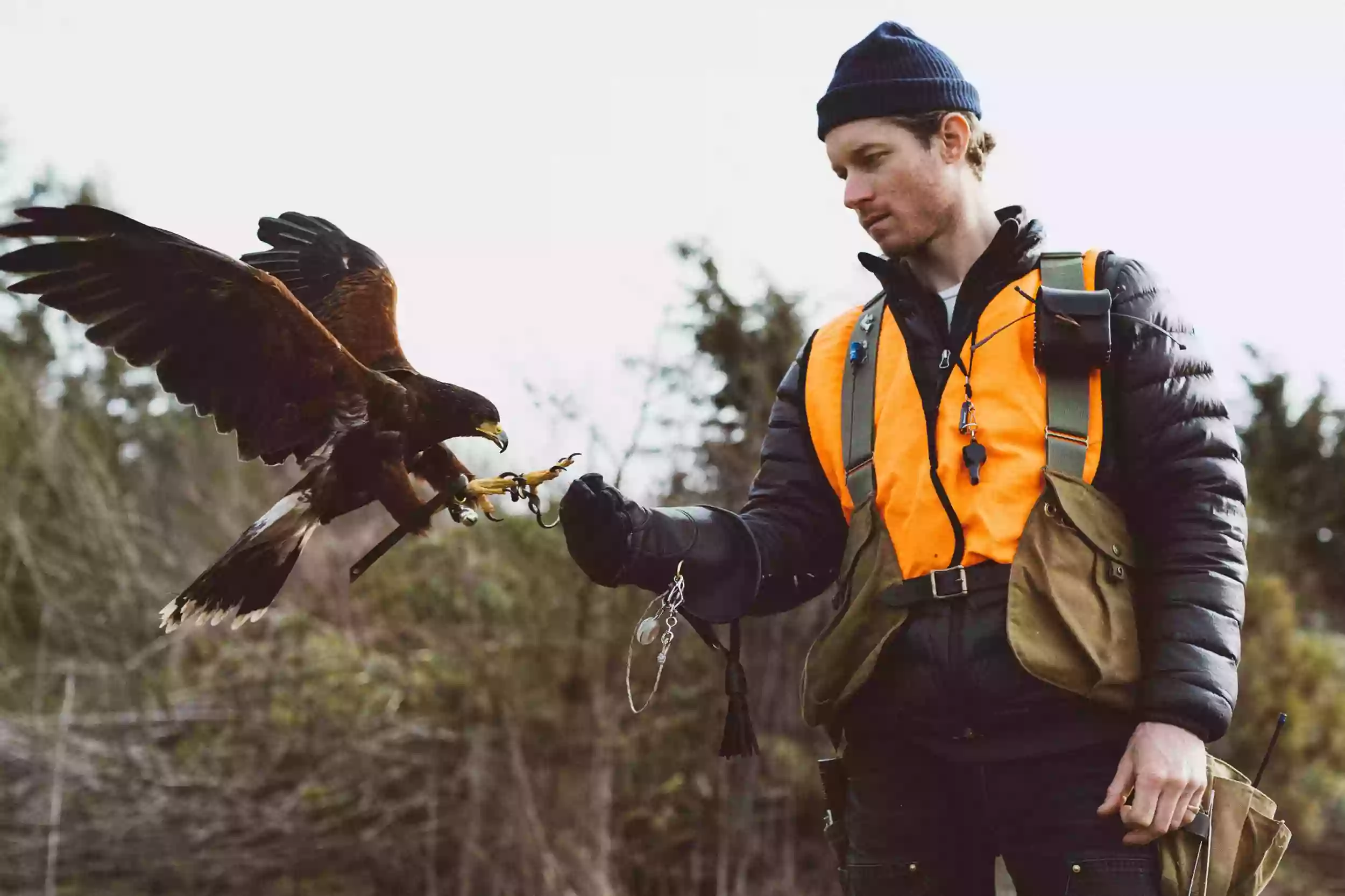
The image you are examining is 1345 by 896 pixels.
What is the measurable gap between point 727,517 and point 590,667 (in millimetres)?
4373

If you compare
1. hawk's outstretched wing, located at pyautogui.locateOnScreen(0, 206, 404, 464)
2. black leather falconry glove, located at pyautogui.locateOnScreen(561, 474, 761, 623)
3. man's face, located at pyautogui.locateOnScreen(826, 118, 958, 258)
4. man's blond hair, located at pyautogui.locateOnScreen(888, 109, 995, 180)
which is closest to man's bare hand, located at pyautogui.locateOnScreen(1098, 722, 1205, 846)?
black leather falconry glove, located at pyautogui.locateOnScreen(561, 474, 761, 623)

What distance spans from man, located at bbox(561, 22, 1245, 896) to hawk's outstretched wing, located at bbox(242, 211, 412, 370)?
0.51 meters

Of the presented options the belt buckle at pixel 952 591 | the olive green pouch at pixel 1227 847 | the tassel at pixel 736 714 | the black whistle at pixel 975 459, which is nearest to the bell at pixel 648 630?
the tassel at pixel 736 714

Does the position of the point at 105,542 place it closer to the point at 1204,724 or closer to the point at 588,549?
the point at 588,549

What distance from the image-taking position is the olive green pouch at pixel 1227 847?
5.63 feet

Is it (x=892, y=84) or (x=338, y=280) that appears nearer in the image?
(x=892, y=84)

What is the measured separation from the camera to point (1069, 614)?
171 centimetres

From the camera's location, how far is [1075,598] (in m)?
1.74

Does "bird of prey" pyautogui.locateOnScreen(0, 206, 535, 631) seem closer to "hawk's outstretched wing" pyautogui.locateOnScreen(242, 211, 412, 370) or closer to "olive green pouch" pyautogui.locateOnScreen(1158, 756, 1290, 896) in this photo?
"hawk's outstretched wing" pyautogui.locateOnScreen(242, 211, 412, 370)

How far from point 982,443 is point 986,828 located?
1.81 feet

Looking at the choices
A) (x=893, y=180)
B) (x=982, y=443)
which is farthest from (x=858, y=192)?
(x=982, y=443)

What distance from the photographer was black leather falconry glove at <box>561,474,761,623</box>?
1.85 m

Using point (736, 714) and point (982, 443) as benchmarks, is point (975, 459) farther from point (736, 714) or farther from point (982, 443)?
point (736, 714)

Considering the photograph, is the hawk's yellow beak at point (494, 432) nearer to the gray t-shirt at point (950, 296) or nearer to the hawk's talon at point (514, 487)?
the hawk's talon at point (514, 487)
